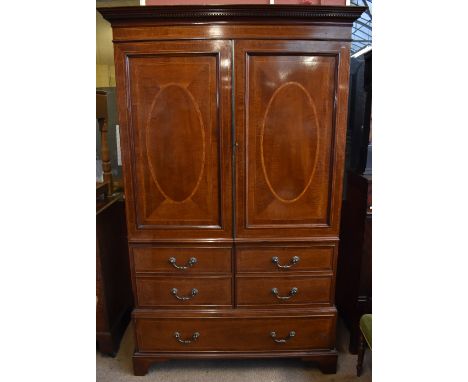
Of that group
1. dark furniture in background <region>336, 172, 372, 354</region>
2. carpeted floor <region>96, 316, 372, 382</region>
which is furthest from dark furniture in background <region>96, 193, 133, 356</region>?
dark furniture in background <region>336, 172, 372, 354</region>

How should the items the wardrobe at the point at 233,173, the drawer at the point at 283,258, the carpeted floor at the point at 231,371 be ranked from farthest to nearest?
the carpeted floor at the point at 231,371, the drawer at the point at 283,258, the wardrobe at the point at 233,173

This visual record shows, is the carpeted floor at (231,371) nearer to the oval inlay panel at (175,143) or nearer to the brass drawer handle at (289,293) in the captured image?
the brass drawer handle at (289,293)

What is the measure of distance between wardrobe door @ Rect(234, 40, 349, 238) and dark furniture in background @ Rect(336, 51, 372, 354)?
216mm

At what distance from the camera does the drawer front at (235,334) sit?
1550mm

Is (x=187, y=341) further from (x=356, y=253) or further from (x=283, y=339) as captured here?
(x=356, y=253)

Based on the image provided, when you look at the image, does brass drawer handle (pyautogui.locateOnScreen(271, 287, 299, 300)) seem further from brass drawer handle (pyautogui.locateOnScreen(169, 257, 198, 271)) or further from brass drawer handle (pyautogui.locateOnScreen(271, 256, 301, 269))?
brass drawer handle (pyautogui.locateOnScreen(169, 257, 198, 271))

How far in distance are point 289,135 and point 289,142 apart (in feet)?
0.10

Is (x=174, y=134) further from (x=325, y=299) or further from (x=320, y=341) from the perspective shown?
(x=320, y=341)

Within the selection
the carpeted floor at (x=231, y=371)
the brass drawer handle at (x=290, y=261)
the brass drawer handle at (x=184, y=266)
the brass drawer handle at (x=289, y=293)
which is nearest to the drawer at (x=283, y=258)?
the brass drawer handle at (x=290, y=261)

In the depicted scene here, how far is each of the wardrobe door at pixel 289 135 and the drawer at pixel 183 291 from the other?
29 cm

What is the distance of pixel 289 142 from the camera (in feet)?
4.48

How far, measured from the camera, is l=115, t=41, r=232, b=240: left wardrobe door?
1.30 metres

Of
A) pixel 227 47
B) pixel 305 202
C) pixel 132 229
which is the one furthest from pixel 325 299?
pixel 227 47

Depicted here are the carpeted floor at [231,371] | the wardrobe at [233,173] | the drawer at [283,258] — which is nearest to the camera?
the wardrobe at [233,173]
